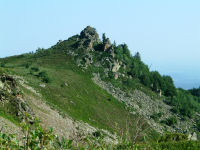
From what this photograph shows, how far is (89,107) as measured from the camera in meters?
70.2

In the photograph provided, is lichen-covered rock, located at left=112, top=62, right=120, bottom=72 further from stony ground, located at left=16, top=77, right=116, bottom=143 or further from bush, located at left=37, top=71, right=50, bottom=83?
stony ground, located at left=16, top=77, right=116, bottom=143

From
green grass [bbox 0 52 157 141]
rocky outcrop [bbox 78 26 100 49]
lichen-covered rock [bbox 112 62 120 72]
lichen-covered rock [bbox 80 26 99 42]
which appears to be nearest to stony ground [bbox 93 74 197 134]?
green grass [bbox 0 52 157 141]

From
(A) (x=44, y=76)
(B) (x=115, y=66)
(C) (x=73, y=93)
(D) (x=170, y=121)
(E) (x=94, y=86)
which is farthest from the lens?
(B) (x=115, y=66)

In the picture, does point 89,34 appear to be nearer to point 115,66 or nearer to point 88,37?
point 88,37

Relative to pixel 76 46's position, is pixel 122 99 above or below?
below

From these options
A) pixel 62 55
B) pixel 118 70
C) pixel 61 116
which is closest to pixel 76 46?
pixel 62 55

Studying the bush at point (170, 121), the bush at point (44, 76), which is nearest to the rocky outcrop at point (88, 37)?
the bush at point (44, 76)

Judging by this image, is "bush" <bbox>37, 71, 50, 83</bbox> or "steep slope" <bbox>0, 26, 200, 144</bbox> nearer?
"steep slope" <bbox>0, 26, 200, 144</bbox>

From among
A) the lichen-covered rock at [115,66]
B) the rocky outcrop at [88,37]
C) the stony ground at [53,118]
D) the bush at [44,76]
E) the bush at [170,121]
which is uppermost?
the rocky outcrop at [88,37]

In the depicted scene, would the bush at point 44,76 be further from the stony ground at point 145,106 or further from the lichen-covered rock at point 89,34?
the lichen-covered rock at point 89,34

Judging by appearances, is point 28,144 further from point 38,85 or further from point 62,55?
point 62,55

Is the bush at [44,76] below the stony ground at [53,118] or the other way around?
the other way around

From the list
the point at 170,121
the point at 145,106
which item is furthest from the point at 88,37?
the point at 170,121

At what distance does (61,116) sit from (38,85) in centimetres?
1550
